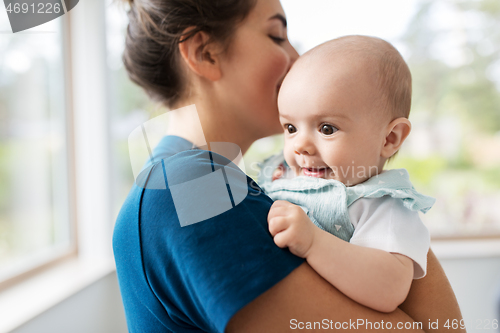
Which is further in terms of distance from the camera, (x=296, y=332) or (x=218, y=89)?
(x=218, y=89)

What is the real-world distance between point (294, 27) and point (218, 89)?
1.43 meters

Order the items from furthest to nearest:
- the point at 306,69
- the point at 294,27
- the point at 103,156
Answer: the point at 294,27
the point at 103,156
the point at 306,69

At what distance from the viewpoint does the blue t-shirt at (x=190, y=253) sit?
19.8 inches

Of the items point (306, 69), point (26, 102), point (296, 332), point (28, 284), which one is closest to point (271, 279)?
point (296, 332)

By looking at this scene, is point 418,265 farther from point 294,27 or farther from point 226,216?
point 294,27

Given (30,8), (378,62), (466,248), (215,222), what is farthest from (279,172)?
(466,248)

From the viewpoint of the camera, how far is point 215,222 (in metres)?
0.54

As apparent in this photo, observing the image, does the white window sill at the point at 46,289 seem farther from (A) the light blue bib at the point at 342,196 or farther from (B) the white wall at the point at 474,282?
(B) the white wall at the point at 474,282

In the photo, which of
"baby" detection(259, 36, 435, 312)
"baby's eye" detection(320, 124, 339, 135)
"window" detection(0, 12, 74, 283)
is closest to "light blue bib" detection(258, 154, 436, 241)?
"baby" detection(259, 36, 435, 312)

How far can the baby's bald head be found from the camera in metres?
0.79

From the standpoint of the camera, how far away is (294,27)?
215cm

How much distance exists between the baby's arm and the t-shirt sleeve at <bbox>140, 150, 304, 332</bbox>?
0.07 ft

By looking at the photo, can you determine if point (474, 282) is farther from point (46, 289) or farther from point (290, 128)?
point (46, 289)

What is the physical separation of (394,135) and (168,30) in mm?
617
